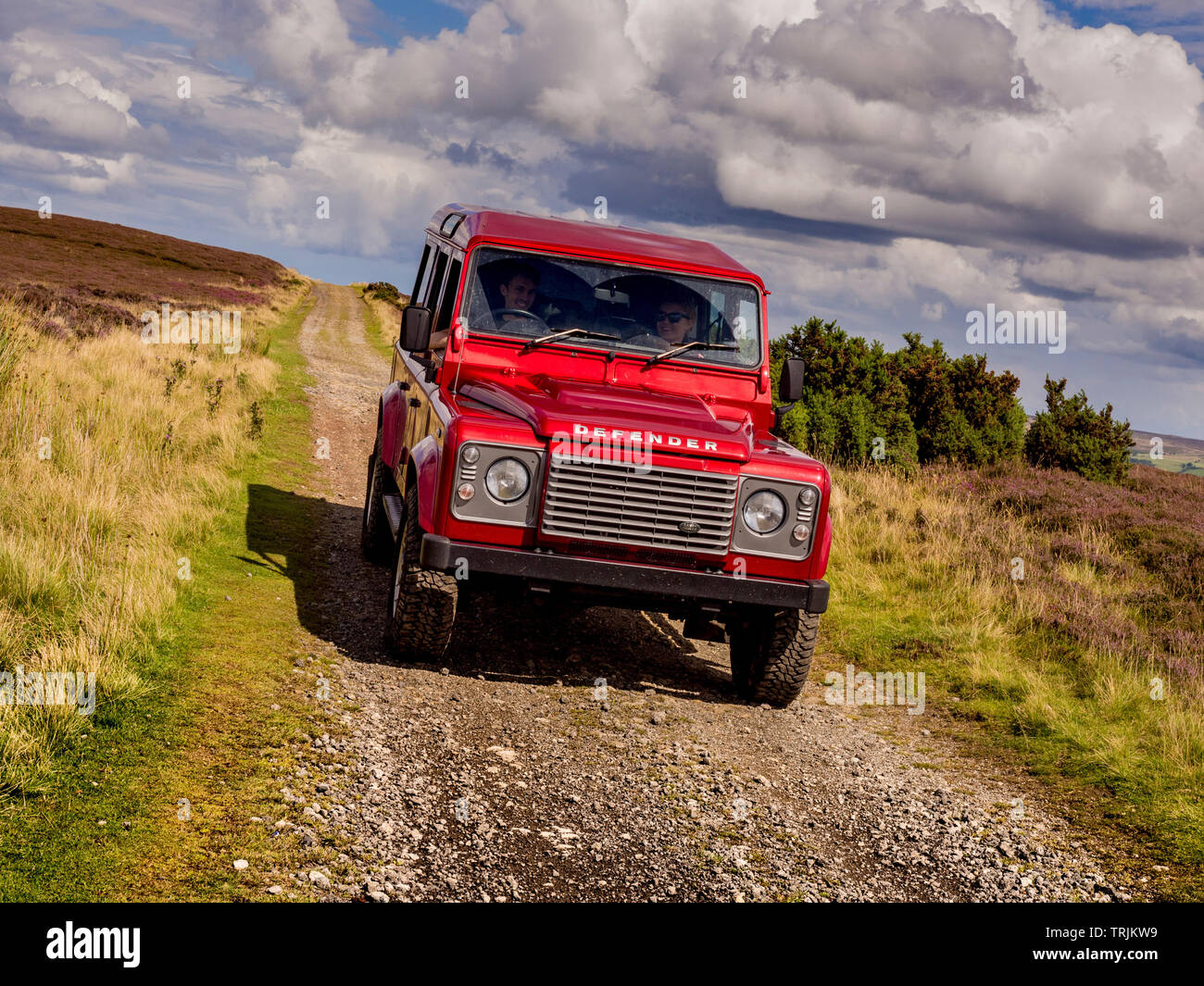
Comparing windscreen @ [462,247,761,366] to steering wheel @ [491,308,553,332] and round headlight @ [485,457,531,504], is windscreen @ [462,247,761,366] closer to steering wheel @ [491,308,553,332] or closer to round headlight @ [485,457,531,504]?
steering wheel @ [491,308,553,332]

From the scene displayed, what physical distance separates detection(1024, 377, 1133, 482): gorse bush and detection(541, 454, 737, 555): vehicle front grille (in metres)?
13.4

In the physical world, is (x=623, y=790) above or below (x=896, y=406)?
below

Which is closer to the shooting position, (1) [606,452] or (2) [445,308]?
(1) [606,452]

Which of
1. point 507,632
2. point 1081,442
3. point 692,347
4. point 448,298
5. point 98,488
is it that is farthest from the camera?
point 1081,442

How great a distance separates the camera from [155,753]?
436 cm

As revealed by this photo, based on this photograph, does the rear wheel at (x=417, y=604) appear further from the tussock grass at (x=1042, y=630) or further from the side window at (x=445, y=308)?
the tussock grass at (x=1042, y=630)

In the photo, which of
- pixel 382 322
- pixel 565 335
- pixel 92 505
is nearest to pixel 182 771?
pixel 565 335

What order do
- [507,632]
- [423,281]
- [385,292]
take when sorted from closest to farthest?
[507,632] → [423,281] → [385,292]

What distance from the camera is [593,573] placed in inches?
211

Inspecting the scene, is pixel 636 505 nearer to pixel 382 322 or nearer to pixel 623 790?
pixel 623 790

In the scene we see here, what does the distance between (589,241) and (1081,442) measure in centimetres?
1280

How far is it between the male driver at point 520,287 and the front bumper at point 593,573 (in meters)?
1.89

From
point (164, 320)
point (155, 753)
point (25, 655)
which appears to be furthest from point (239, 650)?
point (164, 320)
